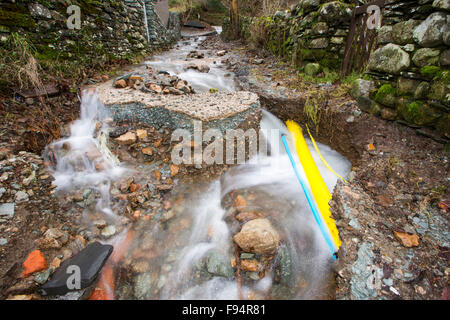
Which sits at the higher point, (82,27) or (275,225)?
(82,27)

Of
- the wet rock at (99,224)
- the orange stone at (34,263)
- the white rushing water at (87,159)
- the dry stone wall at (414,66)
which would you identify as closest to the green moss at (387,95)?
the dry stone wall at (414,66)

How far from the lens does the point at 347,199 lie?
2.17 metres

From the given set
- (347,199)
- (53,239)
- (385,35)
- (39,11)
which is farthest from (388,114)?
(39,11)

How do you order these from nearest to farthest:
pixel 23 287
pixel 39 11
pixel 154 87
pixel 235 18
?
pixel 23 287
pixel 39 11
pixel 154 87
pixel 235 18

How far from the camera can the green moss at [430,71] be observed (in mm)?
2201

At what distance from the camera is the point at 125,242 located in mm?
2027

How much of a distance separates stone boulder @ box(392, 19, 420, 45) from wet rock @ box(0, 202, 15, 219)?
4.52 m

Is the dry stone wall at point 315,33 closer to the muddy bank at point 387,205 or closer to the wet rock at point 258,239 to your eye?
the muddy bank at point 387,205

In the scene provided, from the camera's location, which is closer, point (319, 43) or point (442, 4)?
point (442, 4)

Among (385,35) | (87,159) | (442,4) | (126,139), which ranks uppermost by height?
(442,4)

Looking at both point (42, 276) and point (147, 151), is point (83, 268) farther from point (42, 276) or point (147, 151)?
point (147, 151)

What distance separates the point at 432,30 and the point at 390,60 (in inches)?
18.0

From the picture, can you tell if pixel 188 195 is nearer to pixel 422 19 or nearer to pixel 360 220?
pixel 360 220

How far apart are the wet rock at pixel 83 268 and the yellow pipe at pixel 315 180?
207 centimetres
